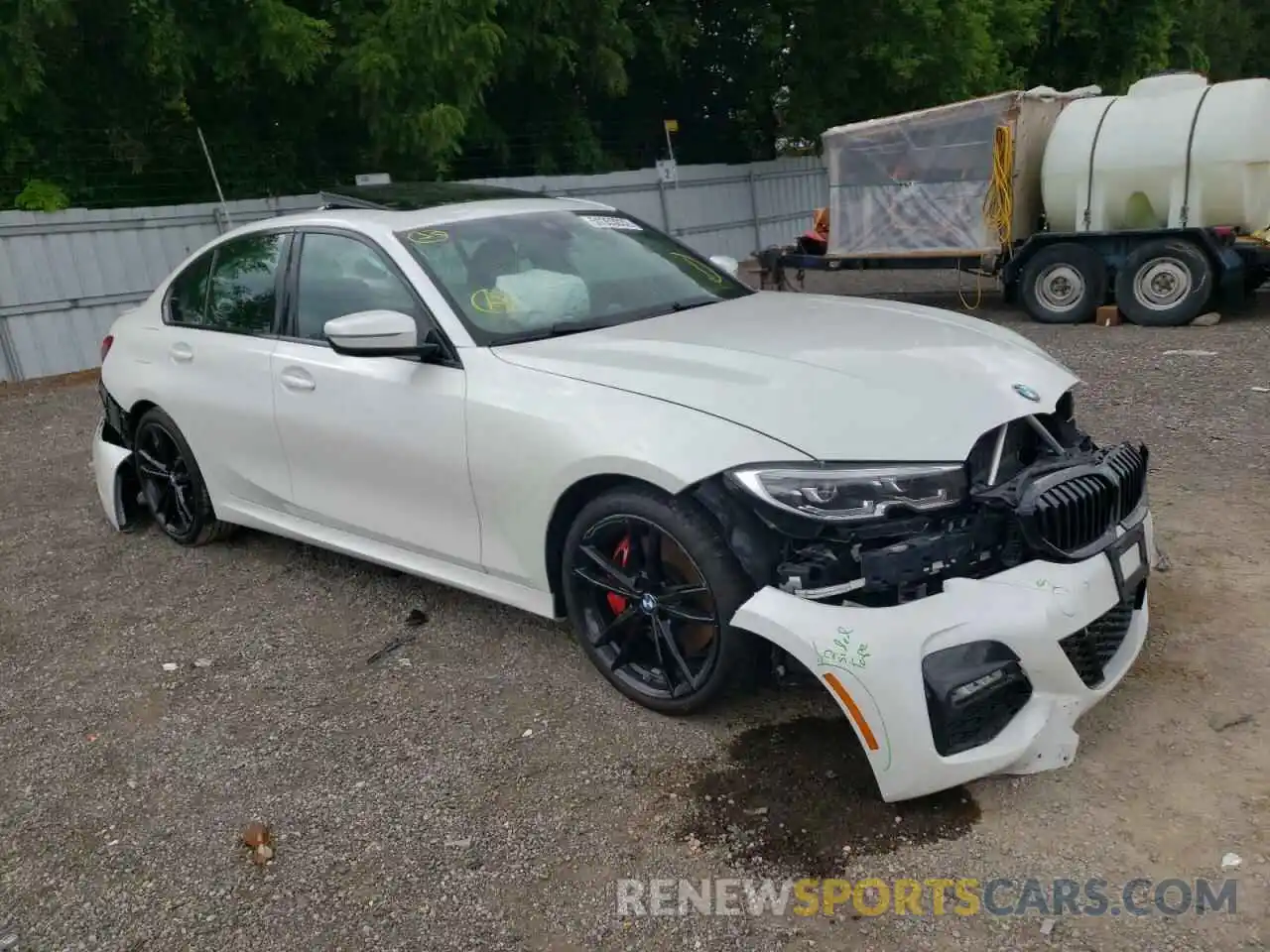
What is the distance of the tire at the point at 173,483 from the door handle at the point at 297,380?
102 cm

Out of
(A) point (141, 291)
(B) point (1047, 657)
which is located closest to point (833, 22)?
(A) point (141, 291)

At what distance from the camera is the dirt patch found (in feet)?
9.23

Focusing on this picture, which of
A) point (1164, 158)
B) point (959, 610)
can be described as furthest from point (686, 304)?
point (1164, 158)

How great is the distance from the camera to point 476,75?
11984mm

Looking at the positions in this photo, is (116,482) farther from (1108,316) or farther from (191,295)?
(1108,316)

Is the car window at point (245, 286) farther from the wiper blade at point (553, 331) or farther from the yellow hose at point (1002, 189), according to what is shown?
the yellow hose at point (1002, 189)

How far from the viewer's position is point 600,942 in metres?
2.56

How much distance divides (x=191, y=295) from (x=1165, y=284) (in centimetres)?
859

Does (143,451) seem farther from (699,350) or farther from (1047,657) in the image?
(1047,657)

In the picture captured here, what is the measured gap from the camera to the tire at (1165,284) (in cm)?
970

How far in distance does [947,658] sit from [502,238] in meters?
2.40

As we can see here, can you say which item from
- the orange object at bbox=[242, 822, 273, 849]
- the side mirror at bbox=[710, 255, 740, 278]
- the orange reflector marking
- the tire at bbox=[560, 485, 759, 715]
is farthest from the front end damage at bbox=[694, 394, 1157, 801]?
the side mirror at bbox=[710, 255, 740, 278]

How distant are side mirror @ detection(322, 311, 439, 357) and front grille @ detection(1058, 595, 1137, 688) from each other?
225 cm

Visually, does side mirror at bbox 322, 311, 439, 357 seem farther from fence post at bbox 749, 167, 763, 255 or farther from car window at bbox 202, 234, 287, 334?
fence post at bbox 749, 167, 763, 255
